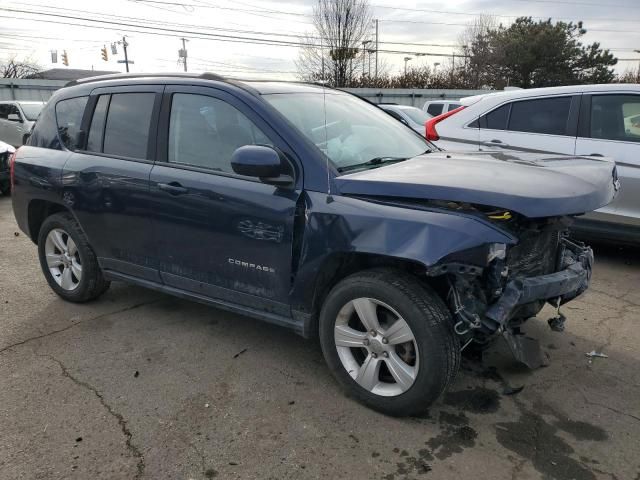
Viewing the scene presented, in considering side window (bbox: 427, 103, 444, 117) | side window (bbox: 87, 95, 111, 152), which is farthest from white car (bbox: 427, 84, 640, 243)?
side window (bbox: 427, 103, 444, 117)

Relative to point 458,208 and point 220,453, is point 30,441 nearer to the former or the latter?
point 220,453

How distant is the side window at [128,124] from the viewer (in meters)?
3.79

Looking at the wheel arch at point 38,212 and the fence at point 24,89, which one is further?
the fence at point 24,89

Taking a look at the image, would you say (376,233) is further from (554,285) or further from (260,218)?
(554,285)

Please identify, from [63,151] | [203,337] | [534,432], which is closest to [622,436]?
[534,432]

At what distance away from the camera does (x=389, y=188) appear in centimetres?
279

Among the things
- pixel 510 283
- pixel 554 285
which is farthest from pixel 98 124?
pixel 554 285

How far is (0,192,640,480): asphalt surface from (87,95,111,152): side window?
1.36 meters

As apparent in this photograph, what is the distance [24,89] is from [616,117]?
72.6 ft

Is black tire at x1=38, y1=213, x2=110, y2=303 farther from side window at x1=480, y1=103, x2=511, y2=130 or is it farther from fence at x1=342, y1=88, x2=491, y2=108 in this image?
fence at x1=342, y1=88, x2=491, y2=108

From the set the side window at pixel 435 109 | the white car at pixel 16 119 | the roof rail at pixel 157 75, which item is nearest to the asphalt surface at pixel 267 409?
the roof rail at pixel 157 75

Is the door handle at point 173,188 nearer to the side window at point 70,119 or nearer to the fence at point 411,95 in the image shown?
the side window at point 70,119

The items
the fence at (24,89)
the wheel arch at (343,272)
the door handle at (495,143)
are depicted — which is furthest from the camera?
the fence at (24,89)

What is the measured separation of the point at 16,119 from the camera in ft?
46.9
